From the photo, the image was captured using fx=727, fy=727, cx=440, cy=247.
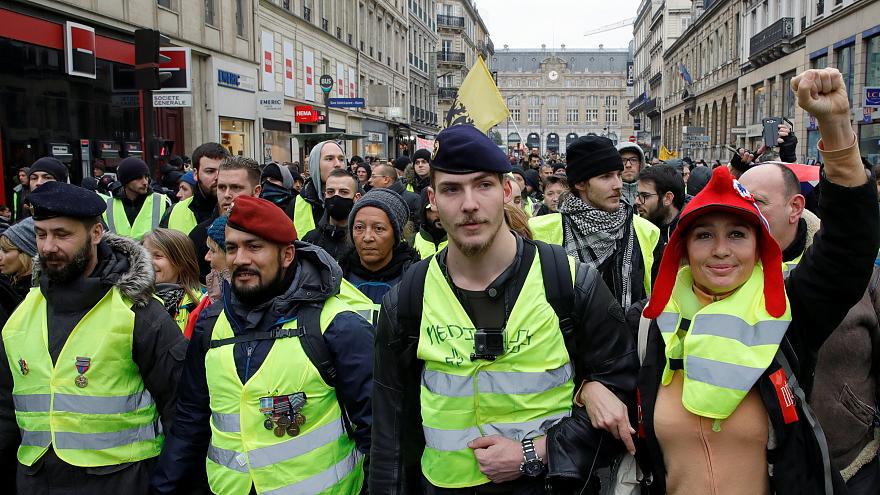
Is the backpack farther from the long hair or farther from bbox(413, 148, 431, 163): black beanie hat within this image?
bbox(413, 148, 431, 163): black beanie hat

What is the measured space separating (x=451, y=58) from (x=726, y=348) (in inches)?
2586

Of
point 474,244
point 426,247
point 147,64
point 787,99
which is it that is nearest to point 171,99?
point 147,64

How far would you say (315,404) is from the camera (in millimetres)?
3004

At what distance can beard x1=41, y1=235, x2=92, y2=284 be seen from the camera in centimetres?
333

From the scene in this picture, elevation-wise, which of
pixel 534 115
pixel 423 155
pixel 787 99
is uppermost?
pixel 534 115

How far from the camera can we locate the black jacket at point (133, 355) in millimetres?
3240

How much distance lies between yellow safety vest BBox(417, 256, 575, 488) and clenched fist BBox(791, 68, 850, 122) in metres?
0.91

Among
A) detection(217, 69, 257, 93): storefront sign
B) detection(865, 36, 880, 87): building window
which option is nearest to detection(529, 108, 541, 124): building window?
detection(865, 36, 880, 87): building window

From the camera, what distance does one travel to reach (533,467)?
7.88 ft

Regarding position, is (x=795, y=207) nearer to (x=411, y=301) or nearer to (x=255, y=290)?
(x=411, y=301)

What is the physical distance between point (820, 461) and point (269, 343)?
2.06 m

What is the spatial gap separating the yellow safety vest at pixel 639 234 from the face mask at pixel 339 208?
160cm

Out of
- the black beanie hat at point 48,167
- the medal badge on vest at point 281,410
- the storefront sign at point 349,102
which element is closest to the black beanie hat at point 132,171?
the black beanie hat at point 48,167

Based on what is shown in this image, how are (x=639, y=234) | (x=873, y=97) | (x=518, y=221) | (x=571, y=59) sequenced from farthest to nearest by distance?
(x=571, y=59), (x=873, y=97), (x=639, y=234), (x=518, y=221)
